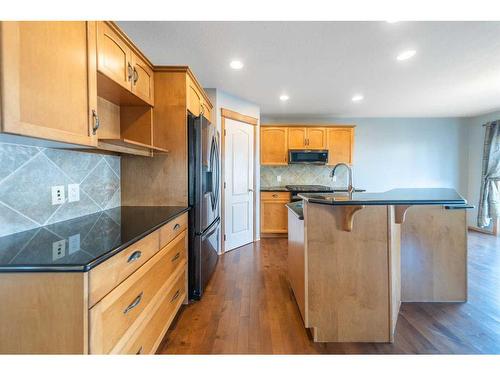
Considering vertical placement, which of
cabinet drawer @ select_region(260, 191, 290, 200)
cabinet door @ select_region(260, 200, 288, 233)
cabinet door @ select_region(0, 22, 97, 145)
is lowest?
cabinet door @ select_region(260, 200, 288, 233)

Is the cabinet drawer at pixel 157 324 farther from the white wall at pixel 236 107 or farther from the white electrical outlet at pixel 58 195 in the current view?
the white wall at pixel 236 107

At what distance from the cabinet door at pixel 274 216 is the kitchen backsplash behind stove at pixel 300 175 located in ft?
2.44

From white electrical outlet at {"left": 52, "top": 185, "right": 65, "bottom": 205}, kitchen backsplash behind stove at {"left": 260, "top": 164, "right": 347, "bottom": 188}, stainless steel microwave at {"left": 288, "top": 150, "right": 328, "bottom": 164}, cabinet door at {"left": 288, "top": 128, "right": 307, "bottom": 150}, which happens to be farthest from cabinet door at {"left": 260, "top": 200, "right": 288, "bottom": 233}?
white electrical outlet at {"left": 52, "top": 185, "right": 65, "bottom": 205}

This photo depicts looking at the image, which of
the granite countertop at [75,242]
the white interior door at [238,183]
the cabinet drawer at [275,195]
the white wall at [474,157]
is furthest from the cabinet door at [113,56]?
the white wall at [474,157]

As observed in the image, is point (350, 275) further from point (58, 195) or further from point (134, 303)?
point (58, 195)

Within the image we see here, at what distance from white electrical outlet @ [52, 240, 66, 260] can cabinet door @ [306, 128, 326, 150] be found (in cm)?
418

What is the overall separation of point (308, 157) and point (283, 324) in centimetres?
330

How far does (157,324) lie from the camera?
1430 mm

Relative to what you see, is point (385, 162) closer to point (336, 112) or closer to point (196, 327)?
point (336, 112)

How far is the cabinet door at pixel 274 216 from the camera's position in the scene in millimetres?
4312

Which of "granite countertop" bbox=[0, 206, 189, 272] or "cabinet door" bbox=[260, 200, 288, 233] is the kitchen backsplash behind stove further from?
"granite countertop" bbox=[0, 206, 189, 272]

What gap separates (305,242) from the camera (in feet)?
5.34

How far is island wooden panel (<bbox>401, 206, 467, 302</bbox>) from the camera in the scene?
2092 mm

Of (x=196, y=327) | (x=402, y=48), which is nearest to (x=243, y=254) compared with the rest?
(x=196, y=327)
